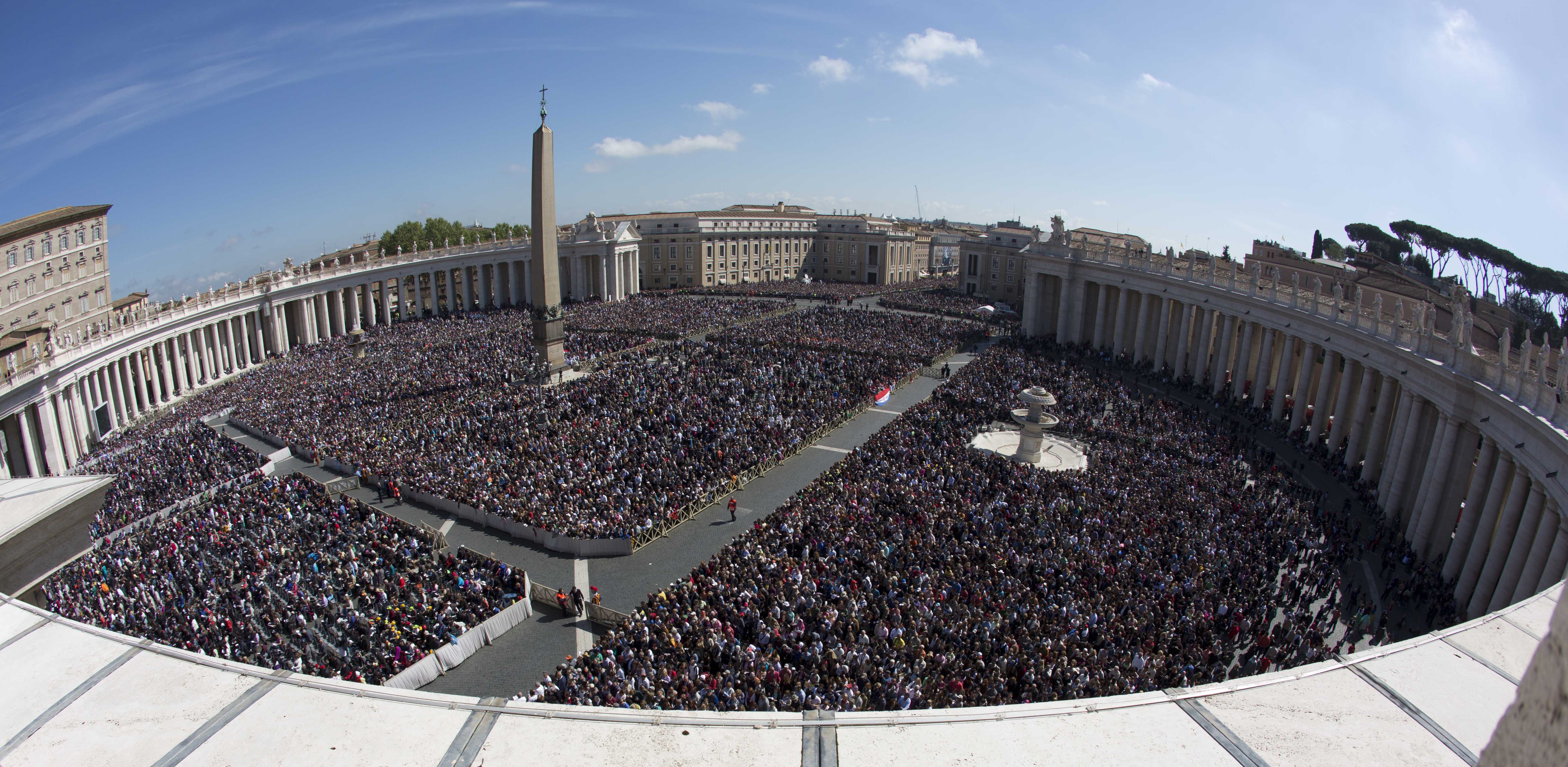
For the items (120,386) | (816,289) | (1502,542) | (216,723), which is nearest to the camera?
(216,723)

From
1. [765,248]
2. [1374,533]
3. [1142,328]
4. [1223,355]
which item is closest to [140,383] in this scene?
[1374,533]

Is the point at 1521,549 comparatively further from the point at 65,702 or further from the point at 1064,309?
the point at 1064,309

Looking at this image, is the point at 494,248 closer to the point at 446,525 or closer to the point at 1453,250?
the point at 446,525

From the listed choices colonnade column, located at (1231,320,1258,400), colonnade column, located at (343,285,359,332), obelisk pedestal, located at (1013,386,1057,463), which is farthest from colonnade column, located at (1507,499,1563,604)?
colonnade column, located at (343,285,359,332)

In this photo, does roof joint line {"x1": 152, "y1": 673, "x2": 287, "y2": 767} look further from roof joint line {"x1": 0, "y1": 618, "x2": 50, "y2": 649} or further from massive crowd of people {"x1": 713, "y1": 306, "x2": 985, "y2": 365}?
massive crowd of people {"x1": 713, "y1": 306, "x2": 985, "y2": 365}

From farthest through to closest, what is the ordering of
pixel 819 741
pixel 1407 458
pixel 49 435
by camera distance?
1. pixel 49 435
2. pixel 1407 458
3. pixel 819 741
